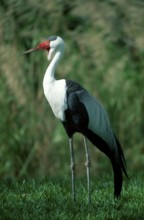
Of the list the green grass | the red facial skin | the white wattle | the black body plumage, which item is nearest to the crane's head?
the red facial skin

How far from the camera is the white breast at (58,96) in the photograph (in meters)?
3.47

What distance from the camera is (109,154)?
136 inches

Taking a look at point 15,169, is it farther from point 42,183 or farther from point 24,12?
point 24,12

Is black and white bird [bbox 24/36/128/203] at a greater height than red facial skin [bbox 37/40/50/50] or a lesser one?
lesser

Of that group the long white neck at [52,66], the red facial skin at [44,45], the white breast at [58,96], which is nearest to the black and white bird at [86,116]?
the white breast at [58,96]

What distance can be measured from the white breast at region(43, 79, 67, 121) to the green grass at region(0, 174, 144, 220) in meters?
0.49

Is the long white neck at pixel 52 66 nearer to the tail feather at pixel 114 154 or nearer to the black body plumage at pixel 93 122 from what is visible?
the black body plumage at pixel 93 122

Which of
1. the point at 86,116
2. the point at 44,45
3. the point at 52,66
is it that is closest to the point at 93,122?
the point at 86,116

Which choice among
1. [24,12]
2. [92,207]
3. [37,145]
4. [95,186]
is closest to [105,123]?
[92,207]

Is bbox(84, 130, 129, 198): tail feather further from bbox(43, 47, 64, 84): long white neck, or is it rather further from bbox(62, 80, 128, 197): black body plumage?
bbox(43, 47, 64, 84): long white neck

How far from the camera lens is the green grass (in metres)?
3.23

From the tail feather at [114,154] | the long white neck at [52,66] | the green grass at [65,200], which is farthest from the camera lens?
the long white neck at [52,66]

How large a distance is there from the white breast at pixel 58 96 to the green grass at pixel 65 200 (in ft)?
1.61

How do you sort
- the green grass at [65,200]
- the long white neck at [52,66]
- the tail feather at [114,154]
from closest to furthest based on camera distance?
the green grass at [65,200], the tail feather at [114,154], the long white neck at [52,66]
